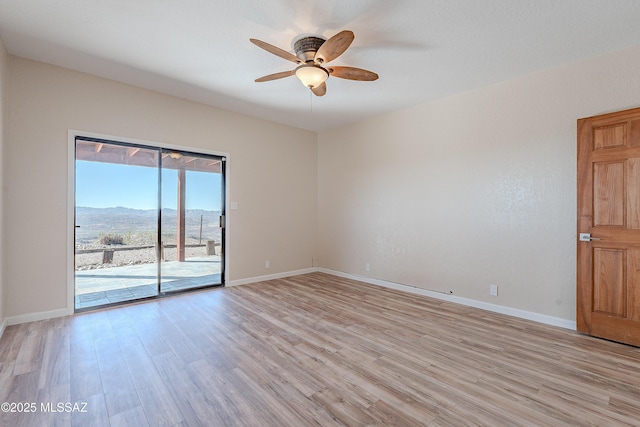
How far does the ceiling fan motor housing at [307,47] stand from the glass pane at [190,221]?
2.58m

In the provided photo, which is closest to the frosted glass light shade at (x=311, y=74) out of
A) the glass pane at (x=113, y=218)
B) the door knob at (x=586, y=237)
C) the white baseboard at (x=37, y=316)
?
the glass pane at (x=113, y=218)

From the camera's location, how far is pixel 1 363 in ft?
7.51

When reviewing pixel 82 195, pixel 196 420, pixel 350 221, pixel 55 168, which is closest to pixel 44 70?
pixel 55 168

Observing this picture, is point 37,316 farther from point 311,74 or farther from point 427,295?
point 427,295

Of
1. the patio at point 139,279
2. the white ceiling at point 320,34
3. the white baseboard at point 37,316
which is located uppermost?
the white ceiling at point 320,34

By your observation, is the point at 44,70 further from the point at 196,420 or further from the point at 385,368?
the point at 385,368

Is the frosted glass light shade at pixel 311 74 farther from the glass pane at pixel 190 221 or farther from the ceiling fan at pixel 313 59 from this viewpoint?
the glass pane at pixel 190 221

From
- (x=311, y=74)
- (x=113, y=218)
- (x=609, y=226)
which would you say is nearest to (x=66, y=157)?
(x=113, y=218)

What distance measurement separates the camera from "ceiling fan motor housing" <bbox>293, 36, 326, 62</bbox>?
2.55 meters

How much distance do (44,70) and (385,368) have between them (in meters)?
4.64

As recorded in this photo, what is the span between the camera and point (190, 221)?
4438 mm

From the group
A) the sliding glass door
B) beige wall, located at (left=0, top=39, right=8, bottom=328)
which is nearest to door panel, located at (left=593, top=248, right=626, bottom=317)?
the sliding glass door

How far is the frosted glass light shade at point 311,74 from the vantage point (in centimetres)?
254

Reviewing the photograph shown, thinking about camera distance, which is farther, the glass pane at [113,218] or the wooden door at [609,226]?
the glass pane at [113,218]
